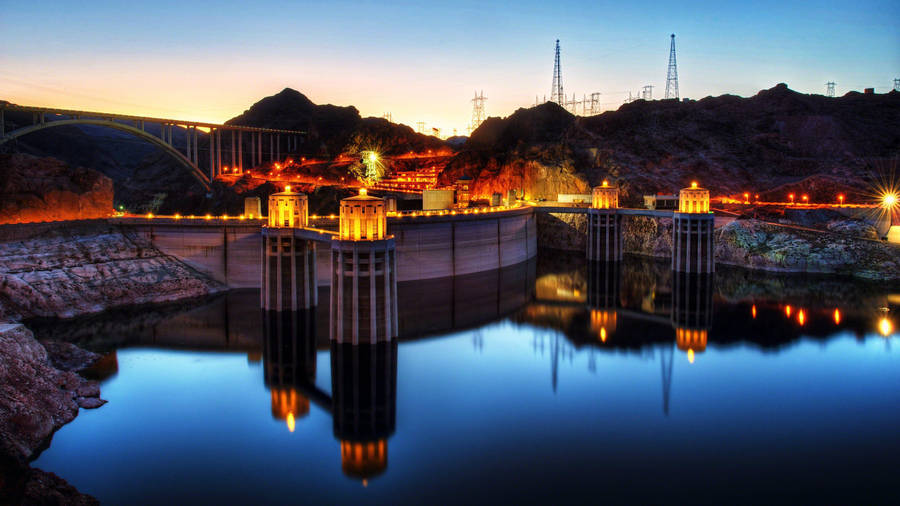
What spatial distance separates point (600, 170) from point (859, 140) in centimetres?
4504

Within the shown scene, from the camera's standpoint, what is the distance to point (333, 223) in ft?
182

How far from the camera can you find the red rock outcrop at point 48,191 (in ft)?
168

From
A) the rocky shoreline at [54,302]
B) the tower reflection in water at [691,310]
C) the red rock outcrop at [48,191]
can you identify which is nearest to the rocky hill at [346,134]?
the red rock outcrop at [48,191]

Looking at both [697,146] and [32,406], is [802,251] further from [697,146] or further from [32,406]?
[32,406]

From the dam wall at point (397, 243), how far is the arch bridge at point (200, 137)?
70.3 ft

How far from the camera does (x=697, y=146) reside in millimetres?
99562

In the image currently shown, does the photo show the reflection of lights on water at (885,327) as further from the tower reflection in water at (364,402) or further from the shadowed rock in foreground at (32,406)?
the shadowed rock in foreground at (32,406)

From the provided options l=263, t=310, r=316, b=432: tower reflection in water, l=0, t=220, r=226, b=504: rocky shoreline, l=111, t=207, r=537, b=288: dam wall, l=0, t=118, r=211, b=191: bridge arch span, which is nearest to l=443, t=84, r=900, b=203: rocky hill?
l=111, t=207, r=537, b=288: dam wall

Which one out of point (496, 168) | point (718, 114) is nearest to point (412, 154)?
point (496, 168)

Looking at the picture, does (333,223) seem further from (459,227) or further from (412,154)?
(412,154)

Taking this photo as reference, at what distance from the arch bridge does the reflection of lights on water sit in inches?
2867

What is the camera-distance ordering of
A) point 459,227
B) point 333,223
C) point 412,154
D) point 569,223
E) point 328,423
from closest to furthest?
1. point 328,423
2. point 333,223
3. point 459,227
4. point 569,223
5. point 412,154

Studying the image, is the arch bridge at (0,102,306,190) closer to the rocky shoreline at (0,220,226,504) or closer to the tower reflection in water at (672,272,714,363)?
the rocky shoreline at (0,220,226,504)

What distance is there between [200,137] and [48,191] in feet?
379
